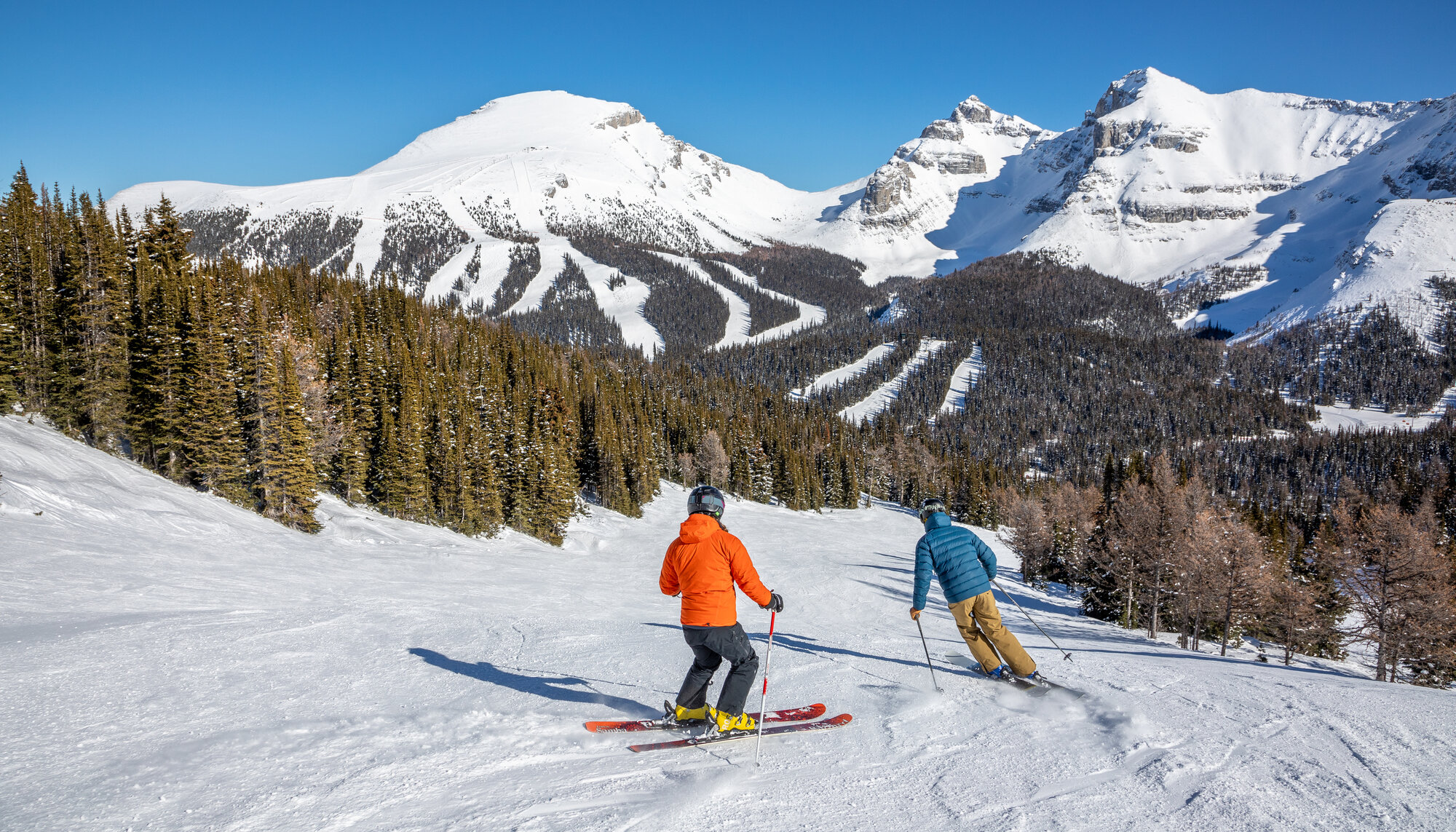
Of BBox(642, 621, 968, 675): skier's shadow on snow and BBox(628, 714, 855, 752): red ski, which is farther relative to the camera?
BBox(642, 621, 968, 675): skier's shadow on snow

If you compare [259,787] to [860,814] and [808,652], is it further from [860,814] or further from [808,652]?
[808,652]

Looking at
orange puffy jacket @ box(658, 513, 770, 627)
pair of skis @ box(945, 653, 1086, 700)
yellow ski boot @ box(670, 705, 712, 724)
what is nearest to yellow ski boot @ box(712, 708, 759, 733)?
yellow ski boot @ box(670, 705, 712, 724)

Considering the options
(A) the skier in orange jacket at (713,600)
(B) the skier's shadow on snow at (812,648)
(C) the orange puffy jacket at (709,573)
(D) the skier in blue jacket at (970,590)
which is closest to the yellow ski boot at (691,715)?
(A) the skier in orange jacket at (713,600)

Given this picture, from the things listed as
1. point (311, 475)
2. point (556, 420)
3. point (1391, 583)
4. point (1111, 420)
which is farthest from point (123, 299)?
point (1111, 420)

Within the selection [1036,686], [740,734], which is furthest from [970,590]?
[740,734]

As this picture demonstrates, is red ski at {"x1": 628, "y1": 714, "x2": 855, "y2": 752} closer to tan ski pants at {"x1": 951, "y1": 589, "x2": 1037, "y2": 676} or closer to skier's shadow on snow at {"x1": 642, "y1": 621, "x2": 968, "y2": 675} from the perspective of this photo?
tan ski pants at {"x1": 951, "y1": 589, "x2": 1037, "y2": 676}

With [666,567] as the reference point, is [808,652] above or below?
below

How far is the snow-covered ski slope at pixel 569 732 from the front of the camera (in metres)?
5.08

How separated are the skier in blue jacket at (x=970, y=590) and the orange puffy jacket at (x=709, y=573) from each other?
300 cm

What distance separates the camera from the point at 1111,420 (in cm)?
19562

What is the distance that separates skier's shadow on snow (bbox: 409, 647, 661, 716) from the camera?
27.2 ft

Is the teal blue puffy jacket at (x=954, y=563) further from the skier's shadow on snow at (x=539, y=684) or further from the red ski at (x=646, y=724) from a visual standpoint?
the skier's shadow on snow at (x=539, y=684)

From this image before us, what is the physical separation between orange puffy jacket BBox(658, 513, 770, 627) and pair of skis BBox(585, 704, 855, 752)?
1.08m

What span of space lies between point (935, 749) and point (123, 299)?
141 feet
